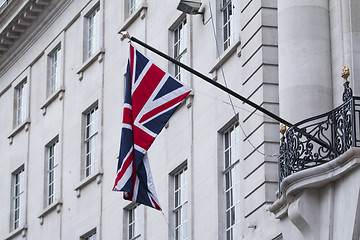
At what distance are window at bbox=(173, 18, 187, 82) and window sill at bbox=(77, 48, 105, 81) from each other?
5.01 meters

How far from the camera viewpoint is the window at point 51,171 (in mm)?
43844

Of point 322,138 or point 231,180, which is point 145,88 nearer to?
point 322,138

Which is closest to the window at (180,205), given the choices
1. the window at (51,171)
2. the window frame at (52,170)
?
the window frame at (52,170)

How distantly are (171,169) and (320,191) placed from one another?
1032 centimetres

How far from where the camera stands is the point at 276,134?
29.4 metres

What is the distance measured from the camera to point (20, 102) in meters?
49.0

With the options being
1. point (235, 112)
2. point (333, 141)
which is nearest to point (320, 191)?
point (333, 141)

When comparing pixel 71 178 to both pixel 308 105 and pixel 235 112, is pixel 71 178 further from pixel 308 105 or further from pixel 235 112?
pixel 308 105

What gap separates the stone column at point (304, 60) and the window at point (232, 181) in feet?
13.2

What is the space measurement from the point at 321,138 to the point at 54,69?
2069 cm

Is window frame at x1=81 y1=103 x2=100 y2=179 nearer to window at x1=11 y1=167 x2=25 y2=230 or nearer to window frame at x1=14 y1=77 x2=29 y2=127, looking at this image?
window at x1=11 y1=167 x2=25 y2=230

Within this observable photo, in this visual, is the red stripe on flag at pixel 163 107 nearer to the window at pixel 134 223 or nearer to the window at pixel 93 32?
the window at pixel 134 223

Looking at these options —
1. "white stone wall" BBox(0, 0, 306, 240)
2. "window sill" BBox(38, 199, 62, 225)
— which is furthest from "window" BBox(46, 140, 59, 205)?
"window sill" BBox(38, 199, 62, 225)

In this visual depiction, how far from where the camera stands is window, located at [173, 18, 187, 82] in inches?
1403
